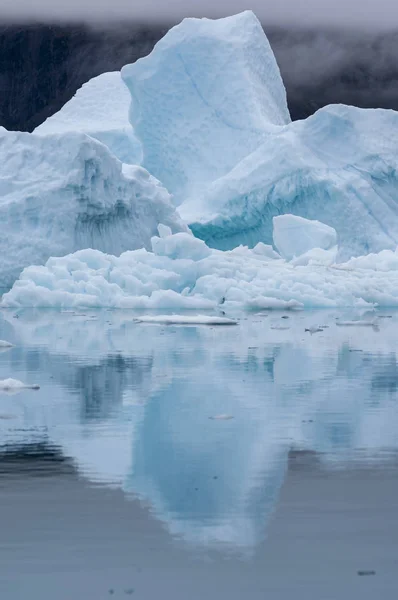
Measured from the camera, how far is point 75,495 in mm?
3205

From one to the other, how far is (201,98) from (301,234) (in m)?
5.50

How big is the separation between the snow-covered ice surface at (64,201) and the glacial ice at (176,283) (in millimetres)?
1854

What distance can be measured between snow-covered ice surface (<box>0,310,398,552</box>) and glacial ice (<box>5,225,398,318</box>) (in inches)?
243

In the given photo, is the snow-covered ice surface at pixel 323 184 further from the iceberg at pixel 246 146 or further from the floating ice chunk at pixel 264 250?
the floating ice chunk at pixel 264 250

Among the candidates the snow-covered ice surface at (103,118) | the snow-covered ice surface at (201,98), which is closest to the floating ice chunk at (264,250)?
the snow-covered ice surface at (201,98)

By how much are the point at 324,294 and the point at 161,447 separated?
489 inches

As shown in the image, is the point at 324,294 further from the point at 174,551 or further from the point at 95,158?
the point at 174,551

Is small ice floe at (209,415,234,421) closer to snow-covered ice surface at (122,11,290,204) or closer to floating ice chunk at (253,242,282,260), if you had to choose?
floating ice chunk at (253,242,282,260)

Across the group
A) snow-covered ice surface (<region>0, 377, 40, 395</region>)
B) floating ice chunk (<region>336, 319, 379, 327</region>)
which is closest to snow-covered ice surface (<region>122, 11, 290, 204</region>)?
floating ice chunk (<region>336, 319, 379, 327</region>)

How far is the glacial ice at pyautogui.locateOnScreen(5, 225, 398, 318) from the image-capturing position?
1548 centimetres

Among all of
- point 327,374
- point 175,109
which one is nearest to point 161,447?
point 327,374

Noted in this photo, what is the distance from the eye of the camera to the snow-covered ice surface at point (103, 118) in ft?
82.3

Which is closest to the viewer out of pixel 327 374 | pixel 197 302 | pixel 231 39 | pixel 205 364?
pixel 327 374

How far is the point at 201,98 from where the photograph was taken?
2288 centimetres
